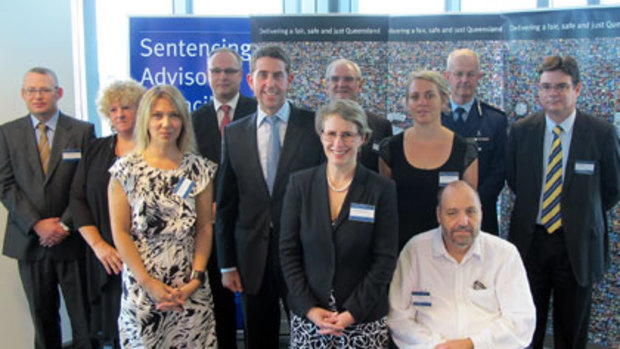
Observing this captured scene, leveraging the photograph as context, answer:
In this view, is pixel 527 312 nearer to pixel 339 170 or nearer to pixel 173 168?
pixel 339 170

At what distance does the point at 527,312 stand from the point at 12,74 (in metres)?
3.82

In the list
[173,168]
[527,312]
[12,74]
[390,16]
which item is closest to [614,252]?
[527,312]

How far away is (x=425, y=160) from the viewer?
2734 millimetres

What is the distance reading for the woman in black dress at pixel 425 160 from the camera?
8.86 feet

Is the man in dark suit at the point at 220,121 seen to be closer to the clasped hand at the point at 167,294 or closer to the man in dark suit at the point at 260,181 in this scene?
the man in dark suit at the point at 260,181

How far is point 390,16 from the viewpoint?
4059 millimetres

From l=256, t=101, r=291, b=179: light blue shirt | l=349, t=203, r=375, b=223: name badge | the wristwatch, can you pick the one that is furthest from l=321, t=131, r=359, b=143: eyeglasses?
the wristwatch

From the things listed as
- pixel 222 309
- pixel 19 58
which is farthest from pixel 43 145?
pixel 222 309

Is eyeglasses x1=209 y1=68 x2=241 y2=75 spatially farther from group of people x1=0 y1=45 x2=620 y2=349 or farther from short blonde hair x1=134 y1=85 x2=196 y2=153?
short blonde hair x1=134 y1=85 x2=196 y2=153

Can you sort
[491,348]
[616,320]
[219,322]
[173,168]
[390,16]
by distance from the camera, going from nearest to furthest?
[491,348] → [173,168] → [219,322] → [616,320] → [390,16]

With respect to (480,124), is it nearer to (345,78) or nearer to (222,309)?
(345,78)

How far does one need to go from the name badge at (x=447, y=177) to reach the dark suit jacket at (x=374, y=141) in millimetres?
433

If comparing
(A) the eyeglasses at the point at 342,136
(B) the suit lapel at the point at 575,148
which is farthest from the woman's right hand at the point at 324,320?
(B) the suit lapel at the point at 575,148

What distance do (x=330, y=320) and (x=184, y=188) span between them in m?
0.93
